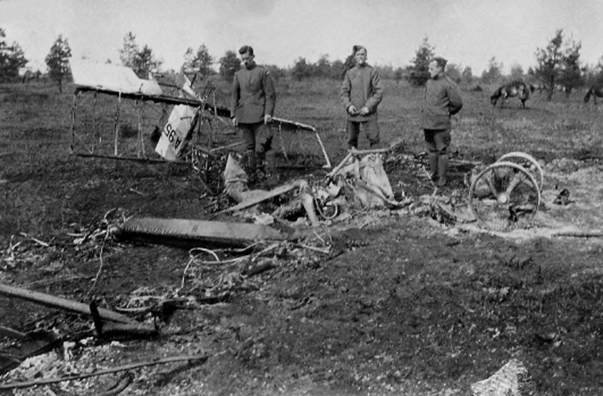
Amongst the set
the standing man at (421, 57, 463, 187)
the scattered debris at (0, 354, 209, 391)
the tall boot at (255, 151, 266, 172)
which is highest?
the standing man at (421, 57, 463, 187)

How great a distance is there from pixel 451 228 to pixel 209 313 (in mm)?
3329

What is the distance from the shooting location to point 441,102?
880cm

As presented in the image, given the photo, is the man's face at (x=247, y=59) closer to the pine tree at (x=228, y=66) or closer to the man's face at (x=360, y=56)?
the man's face at (x=360, y=56)

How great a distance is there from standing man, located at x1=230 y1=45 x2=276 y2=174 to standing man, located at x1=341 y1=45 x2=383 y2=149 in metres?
1.33

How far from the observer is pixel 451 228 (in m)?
6.96

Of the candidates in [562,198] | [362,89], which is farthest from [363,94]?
[562,198]

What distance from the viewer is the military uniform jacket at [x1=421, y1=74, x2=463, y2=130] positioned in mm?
8766

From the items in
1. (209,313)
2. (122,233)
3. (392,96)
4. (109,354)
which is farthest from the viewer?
(392,96)

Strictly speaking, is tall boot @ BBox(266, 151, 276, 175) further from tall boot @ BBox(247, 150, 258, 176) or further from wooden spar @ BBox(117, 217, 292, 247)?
wooden spar @ BBox(117, 217, 292, 247)

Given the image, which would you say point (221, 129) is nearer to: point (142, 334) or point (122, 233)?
point (122, 233)

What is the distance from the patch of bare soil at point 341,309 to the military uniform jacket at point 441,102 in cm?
212

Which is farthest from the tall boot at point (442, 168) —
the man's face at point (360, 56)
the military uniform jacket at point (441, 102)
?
the man's face at point (360, 56)

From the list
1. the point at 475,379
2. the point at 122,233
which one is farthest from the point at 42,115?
the point at 475,379

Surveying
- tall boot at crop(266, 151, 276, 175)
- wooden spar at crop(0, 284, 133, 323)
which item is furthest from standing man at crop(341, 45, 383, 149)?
wooden spar at crop(0, 284, 133, 323)
